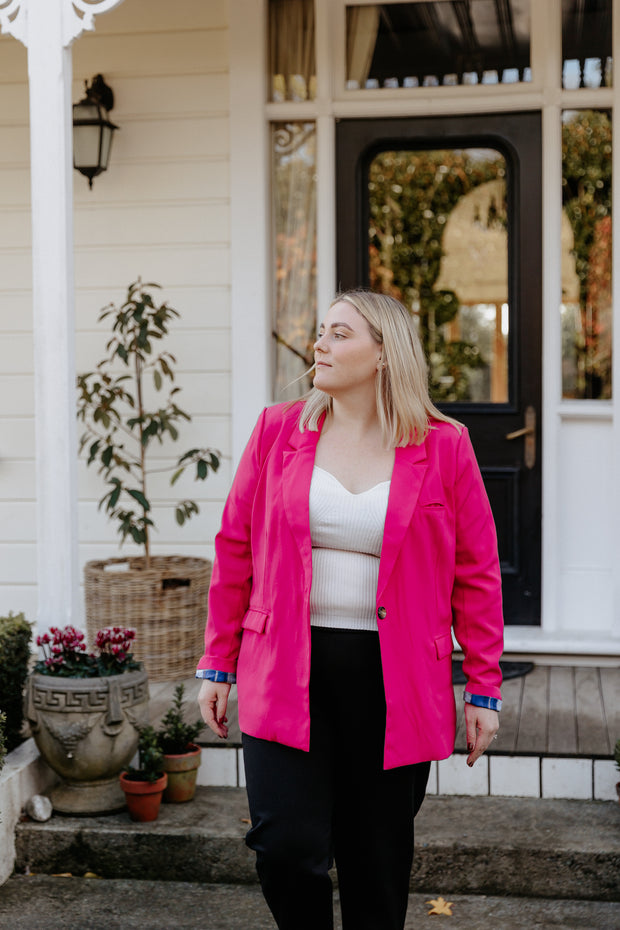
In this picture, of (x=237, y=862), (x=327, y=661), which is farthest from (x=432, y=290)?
(x=327, y=661)

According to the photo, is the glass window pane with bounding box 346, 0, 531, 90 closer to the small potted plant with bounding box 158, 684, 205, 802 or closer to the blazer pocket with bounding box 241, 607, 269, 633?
the small potted plant with bounding box 158, 684, 205, 802

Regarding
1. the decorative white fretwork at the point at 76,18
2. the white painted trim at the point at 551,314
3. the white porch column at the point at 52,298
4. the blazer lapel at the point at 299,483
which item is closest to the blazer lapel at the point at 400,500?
the blazer lapel at the point at 299,483

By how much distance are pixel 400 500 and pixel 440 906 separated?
4.91 feet

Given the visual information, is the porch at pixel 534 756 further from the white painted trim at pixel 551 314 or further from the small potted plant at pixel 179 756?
the white painted trim at pixel 551 314

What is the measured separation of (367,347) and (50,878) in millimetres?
2038

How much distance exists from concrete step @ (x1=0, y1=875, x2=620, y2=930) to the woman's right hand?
0.98 m

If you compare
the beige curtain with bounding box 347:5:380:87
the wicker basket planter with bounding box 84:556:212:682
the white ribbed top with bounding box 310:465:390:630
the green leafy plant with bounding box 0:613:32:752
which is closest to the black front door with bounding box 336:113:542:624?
the beige curtain with bounding box 347:5:380:87

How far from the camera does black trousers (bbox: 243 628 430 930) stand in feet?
7.05

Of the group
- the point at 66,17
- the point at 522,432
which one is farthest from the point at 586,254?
the point at 66,17

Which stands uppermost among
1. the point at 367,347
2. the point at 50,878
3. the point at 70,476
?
the point at 367,347

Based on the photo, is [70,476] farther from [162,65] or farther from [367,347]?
[162,65]

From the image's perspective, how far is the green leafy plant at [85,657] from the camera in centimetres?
348

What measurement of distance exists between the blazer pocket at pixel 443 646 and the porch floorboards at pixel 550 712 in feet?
4.70

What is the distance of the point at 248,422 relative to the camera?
4875 millimetres
